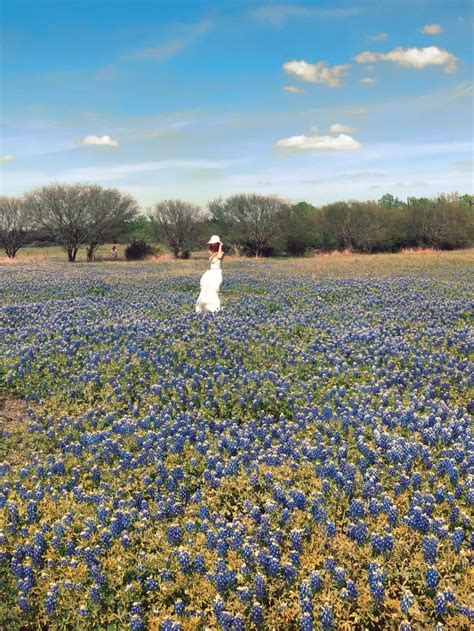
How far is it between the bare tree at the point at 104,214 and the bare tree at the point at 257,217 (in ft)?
39.7

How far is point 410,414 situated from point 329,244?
57.6m

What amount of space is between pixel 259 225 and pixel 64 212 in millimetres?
20241

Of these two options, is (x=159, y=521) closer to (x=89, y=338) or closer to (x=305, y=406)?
(x=305, y=406)

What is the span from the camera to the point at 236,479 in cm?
548

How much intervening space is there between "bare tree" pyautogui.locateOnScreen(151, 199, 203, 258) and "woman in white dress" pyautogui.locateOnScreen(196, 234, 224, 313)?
47.6 meters

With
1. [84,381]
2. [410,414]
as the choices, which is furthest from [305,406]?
[84,381]

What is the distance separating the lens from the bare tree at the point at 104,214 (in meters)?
54.5

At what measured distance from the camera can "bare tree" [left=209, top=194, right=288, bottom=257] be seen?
58719 mm

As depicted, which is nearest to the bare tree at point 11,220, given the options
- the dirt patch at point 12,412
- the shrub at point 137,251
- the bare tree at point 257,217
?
the shrub at point 137,251

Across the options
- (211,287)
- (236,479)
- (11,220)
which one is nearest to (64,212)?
(11,220)

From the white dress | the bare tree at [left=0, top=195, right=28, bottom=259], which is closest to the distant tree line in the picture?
the bare tree at [left=0, top=195, right=28, bottom=259]

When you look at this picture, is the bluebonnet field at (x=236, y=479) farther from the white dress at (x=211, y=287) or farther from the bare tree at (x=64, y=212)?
the bare tree at (x=64, y=212)

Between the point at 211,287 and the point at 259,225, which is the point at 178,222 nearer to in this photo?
the point at 259,225

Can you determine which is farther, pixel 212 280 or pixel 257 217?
pixel 257 217
